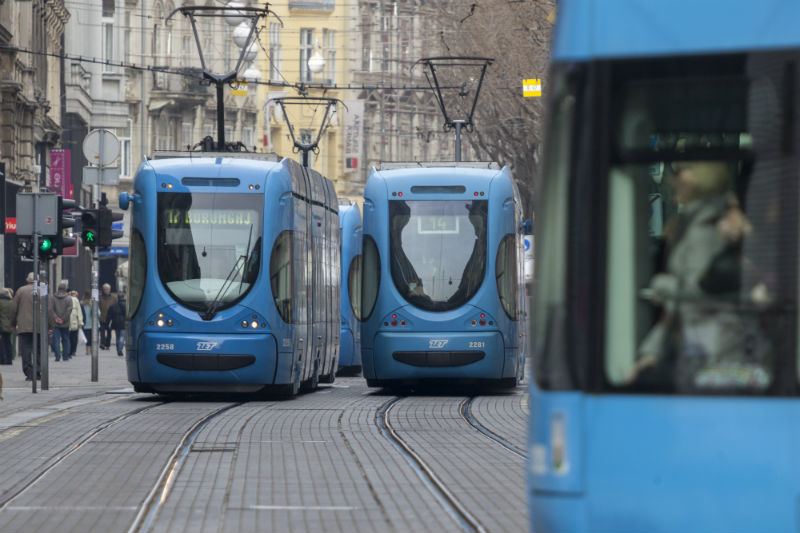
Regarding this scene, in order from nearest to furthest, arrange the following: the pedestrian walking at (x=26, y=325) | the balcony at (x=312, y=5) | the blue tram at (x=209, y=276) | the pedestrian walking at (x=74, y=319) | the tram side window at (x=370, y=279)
Result: the blue tram at (x=209, y=276)
the tram side window at (x=370, y=279)
the pedestrian walking at (x=26, y=325)
the pedestrian walking at (x=74, y=319)
the balcony at (x=312, y=5)

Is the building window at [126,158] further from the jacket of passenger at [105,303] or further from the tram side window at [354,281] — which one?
the tram side window at [354,281]

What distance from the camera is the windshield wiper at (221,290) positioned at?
20.7 metres

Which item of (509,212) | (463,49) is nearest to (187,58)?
(463,49)

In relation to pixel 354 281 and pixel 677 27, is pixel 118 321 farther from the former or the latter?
pixel 677 27

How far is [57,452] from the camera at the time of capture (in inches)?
554

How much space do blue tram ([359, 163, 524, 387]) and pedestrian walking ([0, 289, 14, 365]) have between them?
12.0m

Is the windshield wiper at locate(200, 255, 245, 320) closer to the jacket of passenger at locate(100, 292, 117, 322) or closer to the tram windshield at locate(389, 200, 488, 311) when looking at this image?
the tram windshield at locate(389, 200, 488, 311)

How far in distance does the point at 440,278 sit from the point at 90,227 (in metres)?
6.19

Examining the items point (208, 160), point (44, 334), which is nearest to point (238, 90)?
point (44, 334)

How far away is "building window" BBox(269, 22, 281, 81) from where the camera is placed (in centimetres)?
8219

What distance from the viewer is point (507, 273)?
2269 cm

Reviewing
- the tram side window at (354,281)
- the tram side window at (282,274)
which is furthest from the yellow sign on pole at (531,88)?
the tram side window at (282,274)

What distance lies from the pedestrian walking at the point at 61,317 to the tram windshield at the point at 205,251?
13153mm

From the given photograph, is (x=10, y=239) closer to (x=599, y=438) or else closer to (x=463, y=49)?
(x=463, y=49)
